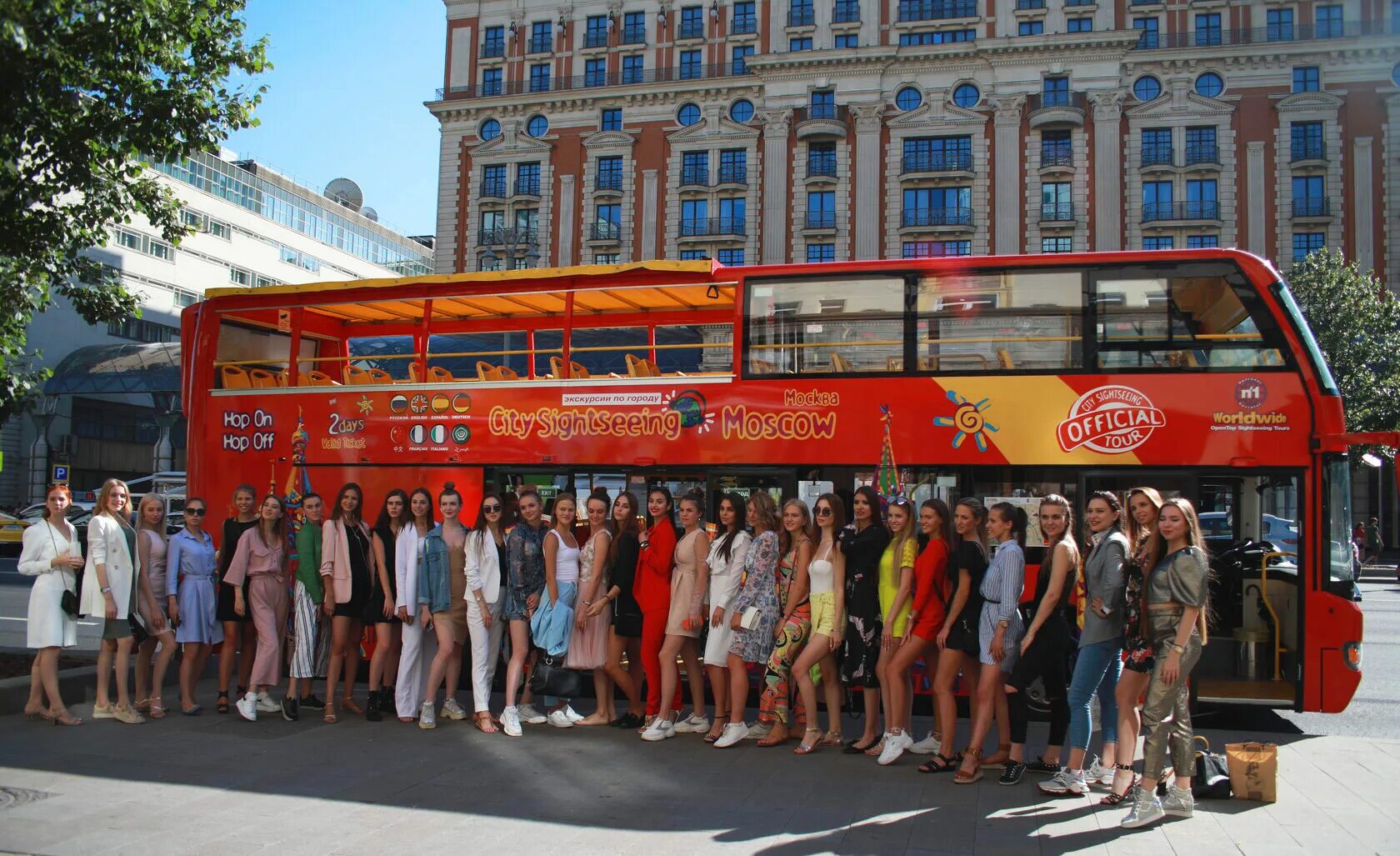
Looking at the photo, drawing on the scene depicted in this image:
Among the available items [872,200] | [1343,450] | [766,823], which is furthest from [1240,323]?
[872,200]

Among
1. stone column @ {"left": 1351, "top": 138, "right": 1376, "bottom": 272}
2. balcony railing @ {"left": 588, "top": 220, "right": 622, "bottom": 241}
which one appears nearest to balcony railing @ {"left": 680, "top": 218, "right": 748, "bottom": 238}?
balcony railing @ {"left": 588, "top": 220, "right": 622, "bottom": 241}

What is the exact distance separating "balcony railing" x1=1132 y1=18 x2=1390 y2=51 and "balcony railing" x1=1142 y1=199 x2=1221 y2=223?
706cm

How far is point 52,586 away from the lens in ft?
27.7

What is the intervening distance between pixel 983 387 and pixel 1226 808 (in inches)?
147

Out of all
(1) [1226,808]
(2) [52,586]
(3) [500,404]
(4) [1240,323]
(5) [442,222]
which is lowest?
(1) [1226,808]

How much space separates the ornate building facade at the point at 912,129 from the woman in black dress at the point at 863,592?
3597 cm

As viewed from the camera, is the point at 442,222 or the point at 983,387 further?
the point at 442,222

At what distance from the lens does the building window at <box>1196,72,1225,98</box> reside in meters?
45.8

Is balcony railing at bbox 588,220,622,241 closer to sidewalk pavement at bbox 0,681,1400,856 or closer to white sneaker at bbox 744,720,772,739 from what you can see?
sidewalk pavement at bbox 0,681,1400,856

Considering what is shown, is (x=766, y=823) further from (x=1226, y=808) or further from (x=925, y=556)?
(x=1226, y=808)

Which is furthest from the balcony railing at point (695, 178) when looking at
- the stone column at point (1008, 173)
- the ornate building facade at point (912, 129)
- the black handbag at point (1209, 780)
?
the black handbag at point (1209, 780)

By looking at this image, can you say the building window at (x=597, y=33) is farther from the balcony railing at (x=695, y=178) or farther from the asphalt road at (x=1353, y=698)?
the asphalt road at (x=1353, y=698)

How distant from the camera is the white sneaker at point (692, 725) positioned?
8.48m

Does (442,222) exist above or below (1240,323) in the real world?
above
